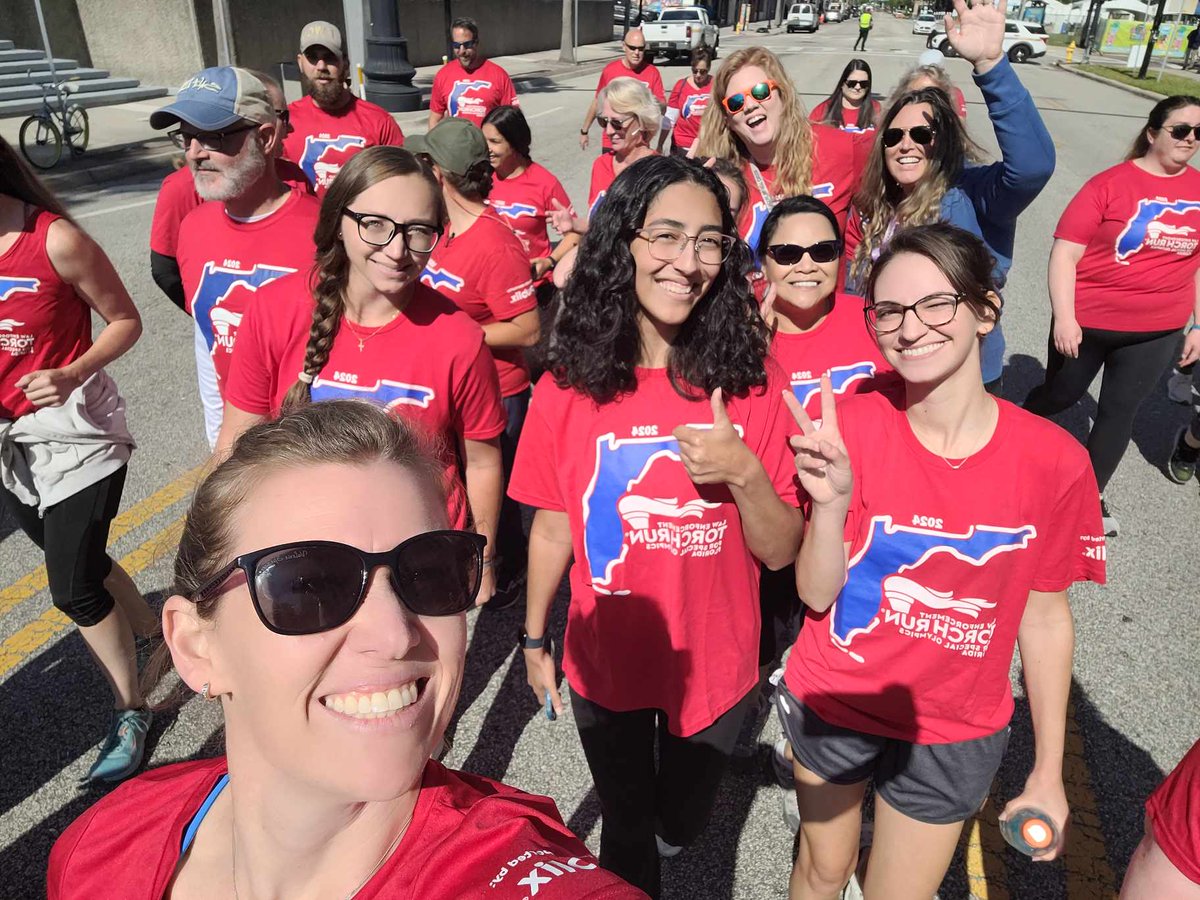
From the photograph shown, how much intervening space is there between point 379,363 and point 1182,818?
2127 millimetres

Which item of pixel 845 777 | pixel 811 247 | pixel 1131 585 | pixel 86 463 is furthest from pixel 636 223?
pixel 1131 585

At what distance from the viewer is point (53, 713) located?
10.2 ft

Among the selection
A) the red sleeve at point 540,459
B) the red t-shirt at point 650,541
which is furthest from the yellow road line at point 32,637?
the red t-shirt at point 650,541

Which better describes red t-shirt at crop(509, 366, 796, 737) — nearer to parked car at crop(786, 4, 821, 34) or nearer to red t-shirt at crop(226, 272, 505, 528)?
red t-shirt at crop(226, 272, 505, 528)

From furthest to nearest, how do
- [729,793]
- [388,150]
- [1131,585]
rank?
1. [1131,585]
2. [729,793]
3. [388,150]

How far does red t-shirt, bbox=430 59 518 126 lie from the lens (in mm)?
8312

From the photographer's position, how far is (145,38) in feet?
60.0

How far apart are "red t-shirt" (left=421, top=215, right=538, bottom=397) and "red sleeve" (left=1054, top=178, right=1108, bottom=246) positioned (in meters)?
2.72

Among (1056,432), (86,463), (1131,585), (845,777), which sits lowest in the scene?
(1131,585)

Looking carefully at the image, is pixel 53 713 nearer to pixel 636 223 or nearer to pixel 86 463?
pixel 86 463

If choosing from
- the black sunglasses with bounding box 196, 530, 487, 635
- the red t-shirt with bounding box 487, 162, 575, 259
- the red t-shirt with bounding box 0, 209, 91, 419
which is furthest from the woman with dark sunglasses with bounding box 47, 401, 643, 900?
the red t-shirt with bounding box 487, 162, 575, 259

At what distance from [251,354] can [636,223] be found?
1.26m

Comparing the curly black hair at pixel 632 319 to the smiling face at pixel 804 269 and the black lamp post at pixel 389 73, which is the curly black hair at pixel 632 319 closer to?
the smiling face at pixel 804 269

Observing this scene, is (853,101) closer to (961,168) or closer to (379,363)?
Answer: (961,168)
